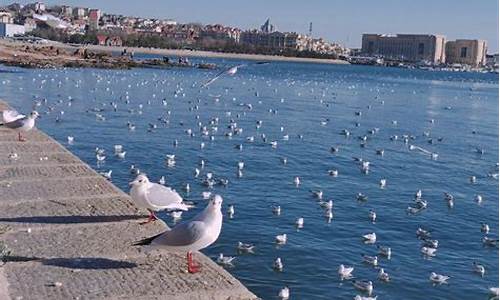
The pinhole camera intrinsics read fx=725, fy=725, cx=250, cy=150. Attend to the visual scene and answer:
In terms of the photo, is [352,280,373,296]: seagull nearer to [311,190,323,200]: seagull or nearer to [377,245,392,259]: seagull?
[377,245,392,259]: seagull

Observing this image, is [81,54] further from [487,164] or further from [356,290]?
[356,290]

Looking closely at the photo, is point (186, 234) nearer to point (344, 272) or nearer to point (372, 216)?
point (344, 272)

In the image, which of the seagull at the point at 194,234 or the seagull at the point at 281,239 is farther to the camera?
the seagull at the point at 281,239

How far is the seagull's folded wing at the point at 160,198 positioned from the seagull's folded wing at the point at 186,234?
210 cm

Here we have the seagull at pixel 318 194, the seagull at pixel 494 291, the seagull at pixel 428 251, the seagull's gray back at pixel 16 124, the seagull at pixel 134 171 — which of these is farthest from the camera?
the seagull's gray back at pixel 16 124

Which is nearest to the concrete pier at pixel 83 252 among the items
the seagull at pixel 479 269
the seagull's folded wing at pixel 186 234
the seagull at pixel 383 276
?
the seagull's folded wing at pixel 186 234

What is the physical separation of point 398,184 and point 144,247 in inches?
437

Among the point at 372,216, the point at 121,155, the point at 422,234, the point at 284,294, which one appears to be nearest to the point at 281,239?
the point at 284,294

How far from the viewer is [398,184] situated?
749 inches

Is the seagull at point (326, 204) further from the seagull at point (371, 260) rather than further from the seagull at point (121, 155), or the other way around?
the seagull at point (121, 155)

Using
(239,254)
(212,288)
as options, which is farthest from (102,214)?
(212,288)

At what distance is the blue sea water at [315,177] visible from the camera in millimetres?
11645

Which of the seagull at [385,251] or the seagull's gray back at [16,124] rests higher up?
the seagull's gray back at [16,124]

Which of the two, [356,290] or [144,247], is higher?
[144,247]
